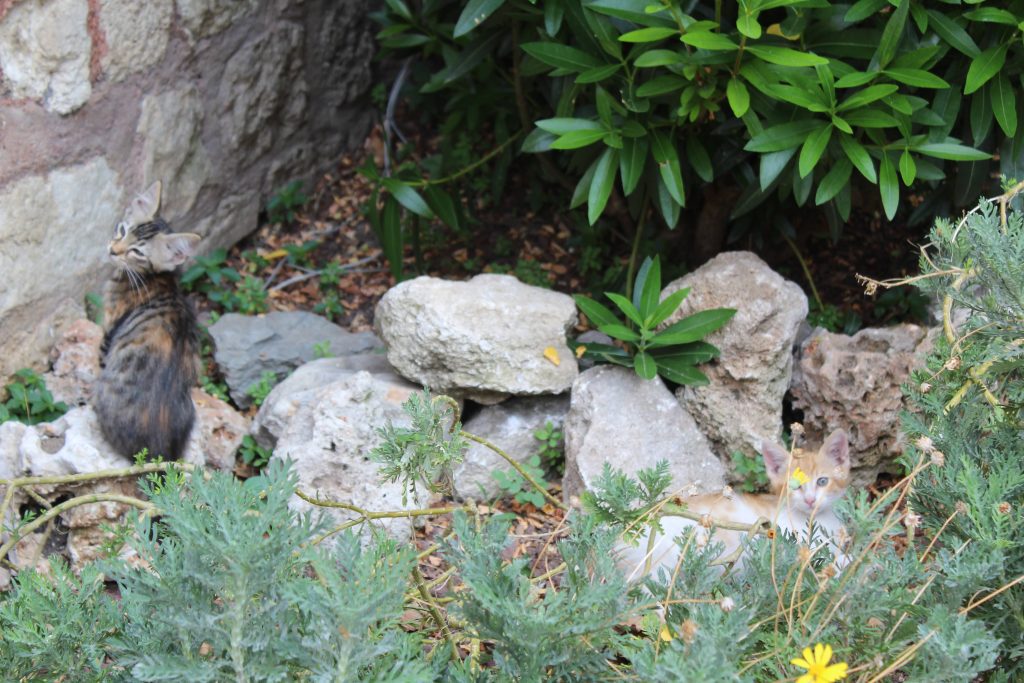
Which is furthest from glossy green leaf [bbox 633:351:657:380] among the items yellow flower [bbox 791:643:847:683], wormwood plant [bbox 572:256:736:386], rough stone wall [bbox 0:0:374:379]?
rough stone wall [bbox 0:0:374:379]

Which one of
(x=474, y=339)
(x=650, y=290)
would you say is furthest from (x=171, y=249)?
(x=650, y=290)

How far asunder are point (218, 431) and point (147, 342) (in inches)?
18.5

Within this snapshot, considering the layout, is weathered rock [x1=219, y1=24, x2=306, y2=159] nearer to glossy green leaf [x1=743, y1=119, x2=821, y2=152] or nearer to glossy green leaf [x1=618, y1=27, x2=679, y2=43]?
glossy green leaf [x1=618, y1=27, x2=679, y2=43]

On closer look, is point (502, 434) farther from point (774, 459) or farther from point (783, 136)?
point (783, 136)

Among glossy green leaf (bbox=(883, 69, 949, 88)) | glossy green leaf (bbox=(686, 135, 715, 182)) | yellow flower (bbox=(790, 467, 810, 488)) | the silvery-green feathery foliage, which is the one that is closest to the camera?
the silvery-green feathery foliage

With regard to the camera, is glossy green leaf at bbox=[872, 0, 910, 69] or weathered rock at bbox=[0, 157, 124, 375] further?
weathered rock at bbox=[0, 157, 124, 375]

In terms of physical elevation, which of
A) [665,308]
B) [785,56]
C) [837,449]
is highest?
[785,56]

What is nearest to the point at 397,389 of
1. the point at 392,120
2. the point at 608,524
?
the point at 608,524

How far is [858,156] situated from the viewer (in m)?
3.97

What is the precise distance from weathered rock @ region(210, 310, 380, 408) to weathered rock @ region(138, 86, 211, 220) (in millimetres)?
→ 651

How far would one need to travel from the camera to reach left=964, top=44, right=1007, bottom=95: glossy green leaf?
12.8ft

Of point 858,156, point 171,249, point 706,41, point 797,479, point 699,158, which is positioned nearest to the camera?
point 797,479

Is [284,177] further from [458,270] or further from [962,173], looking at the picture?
[962,173]

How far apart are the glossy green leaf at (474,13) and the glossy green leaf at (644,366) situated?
58.0 inches
